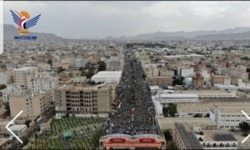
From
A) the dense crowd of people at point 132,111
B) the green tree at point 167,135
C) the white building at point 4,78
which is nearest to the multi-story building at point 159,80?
the dense crowd of people at point 132,111

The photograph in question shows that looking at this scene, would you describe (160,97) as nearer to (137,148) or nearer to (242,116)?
(242,116)

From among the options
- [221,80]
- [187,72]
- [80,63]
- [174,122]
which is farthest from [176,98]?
[80,63]

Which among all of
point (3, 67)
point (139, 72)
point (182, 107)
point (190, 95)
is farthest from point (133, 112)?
point (3, 67)

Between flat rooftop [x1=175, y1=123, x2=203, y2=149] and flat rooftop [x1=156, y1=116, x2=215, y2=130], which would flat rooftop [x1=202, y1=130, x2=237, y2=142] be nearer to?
flat rooftop [x1=175, y1=123, x2=203, y2=149]

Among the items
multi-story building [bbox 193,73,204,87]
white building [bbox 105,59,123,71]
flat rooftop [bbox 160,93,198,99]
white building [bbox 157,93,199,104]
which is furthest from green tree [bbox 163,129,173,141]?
white building [bbox 105,59,123,71]

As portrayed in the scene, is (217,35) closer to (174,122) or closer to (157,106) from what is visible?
(157,106)

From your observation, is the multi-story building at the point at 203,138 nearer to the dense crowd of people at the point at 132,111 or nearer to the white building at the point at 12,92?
the dense crowd of people at the point at 132,111
